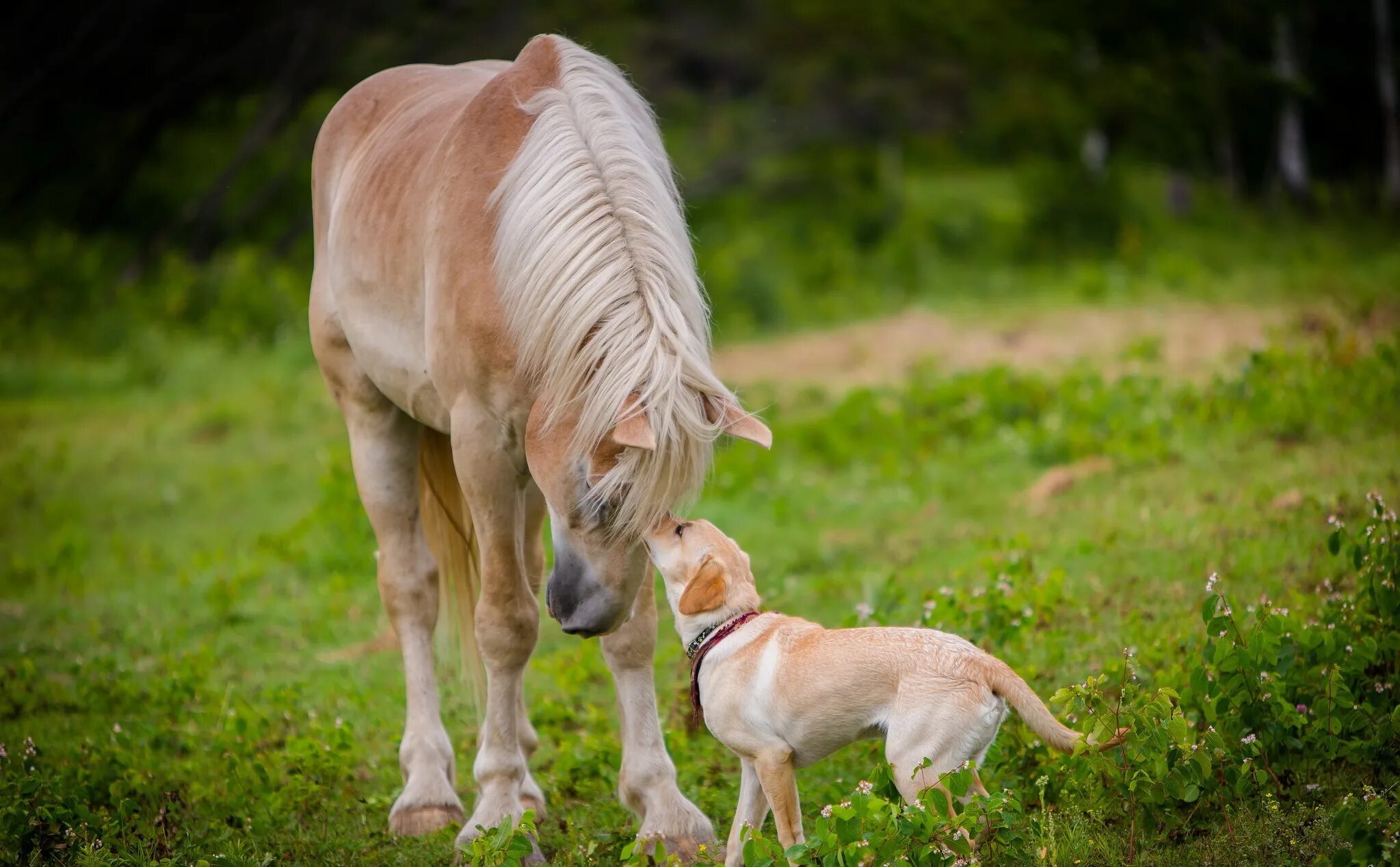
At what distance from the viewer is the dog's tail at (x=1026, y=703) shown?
2.88 m

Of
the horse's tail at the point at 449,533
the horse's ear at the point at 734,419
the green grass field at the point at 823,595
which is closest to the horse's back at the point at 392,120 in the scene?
the horse's tail at the point at 449,533

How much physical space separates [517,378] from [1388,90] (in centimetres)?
1242

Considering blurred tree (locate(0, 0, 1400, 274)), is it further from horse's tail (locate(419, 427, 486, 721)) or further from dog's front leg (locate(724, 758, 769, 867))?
dog's front leg (locate(724, 758, 769, 867))

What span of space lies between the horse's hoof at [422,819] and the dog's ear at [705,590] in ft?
3.96

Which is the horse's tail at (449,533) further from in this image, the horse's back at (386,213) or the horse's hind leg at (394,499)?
the horse's back at (386,213)

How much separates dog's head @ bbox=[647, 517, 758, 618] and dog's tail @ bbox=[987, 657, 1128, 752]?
2.06ft

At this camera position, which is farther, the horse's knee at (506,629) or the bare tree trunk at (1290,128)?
the bare tree trunk at (1290,128)

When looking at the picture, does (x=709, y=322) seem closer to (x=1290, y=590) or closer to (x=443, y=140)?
(x=443, y=140)

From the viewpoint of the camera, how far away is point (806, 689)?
2.97 meters

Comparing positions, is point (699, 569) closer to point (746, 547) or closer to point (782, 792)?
point (782, 792)

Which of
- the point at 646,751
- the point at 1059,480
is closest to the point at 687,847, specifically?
the point at 646,751

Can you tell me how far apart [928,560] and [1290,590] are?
2042 millimetres

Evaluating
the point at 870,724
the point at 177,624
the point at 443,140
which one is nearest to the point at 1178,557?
the point at 870,724

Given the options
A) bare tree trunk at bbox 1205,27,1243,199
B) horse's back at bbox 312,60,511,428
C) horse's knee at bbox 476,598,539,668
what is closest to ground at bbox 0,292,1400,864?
horse's knee at bbox 476,598,539,668
